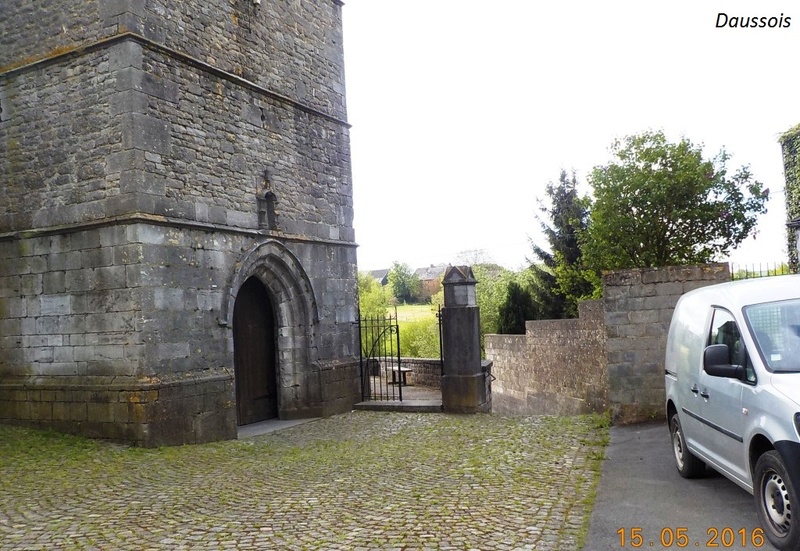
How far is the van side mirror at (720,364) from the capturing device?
15.6ft

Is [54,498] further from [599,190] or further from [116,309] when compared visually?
[599,190]

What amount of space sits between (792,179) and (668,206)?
15.6 ft

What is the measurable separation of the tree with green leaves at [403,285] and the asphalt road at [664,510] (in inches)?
2586

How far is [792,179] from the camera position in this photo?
2033 centimetres

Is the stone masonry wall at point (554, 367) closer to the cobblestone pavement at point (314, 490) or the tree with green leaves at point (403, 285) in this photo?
the cobblestone pavement at point (314, 490)

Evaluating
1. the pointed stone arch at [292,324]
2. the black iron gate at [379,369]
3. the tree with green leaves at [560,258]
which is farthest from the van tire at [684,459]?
the tree with green leaves at [560,258]

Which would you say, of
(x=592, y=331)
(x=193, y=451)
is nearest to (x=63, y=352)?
Result: (x=193, y=451)

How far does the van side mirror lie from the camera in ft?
15.6

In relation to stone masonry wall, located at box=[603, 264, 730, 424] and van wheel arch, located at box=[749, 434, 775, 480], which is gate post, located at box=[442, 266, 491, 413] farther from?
van wheel arch, located at box=[749, 434, 775, 480]

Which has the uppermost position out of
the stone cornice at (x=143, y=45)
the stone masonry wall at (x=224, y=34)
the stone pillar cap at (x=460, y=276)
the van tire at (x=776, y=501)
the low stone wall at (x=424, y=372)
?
the stone masonry wall at (x=224, y=34)

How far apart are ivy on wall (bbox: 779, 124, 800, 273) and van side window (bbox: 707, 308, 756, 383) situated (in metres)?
16.2

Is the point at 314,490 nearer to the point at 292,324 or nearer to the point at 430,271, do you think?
the point at 292,324

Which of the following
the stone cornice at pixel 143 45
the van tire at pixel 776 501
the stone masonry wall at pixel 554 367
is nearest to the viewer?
the van tire at pixel 776 501

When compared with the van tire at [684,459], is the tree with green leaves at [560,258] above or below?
Result: above
